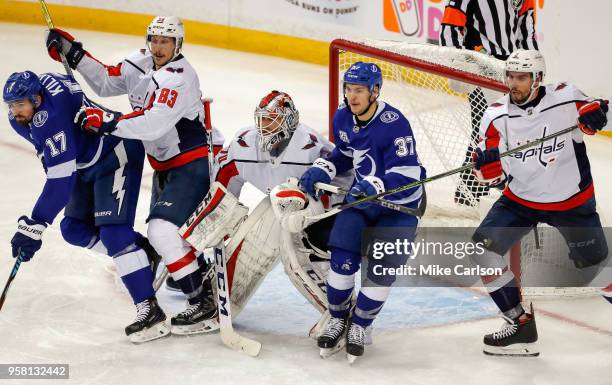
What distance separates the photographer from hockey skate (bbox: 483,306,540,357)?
3.93 metres

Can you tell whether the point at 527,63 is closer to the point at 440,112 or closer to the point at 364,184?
the point at 364,184

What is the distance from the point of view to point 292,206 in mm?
3908

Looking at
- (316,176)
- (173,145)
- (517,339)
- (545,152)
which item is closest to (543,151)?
(545,152)

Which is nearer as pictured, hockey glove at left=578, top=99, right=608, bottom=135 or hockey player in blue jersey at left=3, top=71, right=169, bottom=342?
hockey glove at left=578, top=99, right=608, bottom=135

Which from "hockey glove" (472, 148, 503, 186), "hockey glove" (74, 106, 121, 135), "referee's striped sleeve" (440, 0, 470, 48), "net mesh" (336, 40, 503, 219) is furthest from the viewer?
"referee's striped sleeve" (440, 0, 470, 48)

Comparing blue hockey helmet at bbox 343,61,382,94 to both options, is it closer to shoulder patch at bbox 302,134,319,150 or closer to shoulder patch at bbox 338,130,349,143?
shoulder patch at bbox 338,130,349,143

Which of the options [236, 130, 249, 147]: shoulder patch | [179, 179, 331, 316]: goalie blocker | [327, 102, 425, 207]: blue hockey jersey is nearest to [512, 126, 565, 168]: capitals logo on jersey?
[327, 102, 425, 207]: blue hockey jersey

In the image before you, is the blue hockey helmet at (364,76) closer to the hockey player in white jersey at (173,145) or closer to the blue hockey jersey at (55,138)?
the hockey player in white jersey at (173,145)

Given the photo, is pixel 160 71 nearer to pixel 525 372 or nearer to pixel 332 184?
pixel 332 184

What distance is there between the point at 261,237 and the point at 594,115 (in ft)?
4.14

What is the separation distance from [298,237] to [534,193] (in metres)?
0.85

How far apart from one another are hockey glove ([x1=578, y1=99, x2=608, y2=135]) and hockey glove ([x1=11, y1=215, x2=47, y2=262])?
1.89 meters

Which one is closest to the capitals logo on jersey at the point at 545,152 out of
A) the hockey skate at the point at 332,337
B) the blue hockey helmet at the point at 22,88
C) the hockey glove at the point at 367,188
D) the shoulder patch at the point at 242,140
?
the hockey glove at the point at 367,188

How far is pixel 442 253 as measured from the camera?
4961 millimetres
